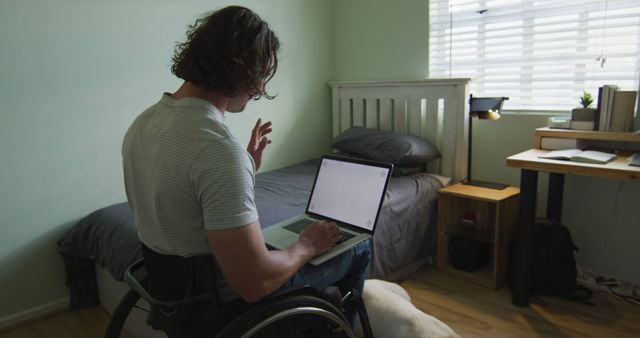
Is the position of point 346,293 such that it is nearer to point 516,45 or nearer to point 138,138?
point 138,138

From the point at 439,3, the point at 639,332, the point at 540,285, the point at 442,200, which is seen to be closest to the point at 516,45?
the point at 439,3

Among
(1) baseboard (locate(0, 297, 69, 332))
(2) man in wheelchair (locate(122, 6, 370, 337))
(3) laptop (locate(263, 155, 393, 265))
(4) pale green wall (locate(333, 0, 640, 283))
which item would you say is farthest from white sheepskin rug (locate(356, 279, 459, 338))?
(1) baseboard (locate(0, 297, 69, 332))

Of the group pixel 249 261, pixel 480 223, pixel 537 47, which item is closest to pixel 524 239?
pixel 480 223

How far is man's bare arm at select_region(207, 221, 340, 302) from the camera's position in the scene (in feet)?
3.01

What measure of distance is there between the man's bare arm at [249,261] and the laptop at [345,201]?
29 centimetres

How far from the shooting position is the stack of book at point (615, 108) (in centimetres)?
201

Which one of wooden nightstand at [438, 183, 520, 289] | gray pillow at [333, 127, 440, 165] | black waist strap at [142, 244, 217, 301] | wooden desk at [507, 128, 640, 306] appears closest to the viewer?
black waist strap at [142, 244, 217, 301]

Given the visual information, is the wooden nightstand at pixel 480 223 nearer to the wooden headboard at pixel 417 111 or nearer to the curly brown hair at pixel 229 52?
the wooden headboard at pixel 417 111

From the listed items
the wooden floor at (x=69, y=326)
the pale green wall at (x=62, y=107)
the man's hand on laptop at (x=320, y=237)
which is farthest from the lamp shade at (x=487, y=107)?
the wooden floor at (x=69, y=326)

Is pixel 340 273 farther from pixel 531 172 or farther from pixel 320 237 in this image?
pixel 531 172

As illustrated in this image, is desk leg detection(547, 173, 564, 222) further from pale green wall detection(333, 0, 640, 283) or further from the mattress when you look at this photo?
the mattress

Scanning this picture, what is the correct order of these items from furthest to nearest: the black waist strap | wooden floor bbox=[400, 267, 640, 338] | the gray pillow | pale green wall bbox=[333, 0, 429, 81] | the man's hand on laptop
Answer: pale green wall bbox=[333, 0, 429, 81] < the gray pillow < wooden floor bbox=[400, 267, 640, 338] < the man's hand on laptop < the black waist strap

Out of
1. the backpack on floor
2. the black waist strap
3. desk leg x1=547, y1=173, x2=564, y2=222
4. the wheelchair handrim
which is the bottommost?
the backpack on floor

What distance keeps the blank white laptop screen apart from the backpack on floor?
3.76 ft
